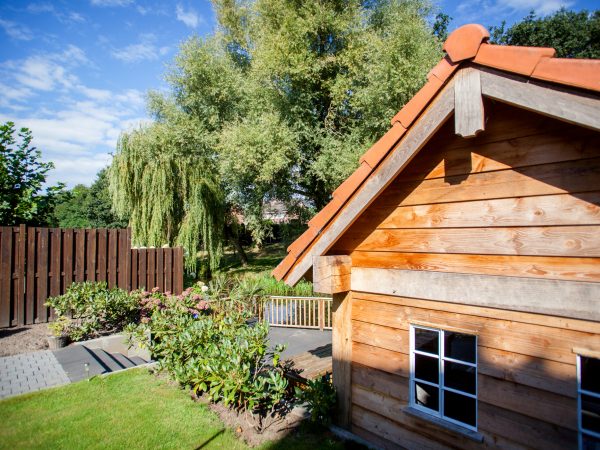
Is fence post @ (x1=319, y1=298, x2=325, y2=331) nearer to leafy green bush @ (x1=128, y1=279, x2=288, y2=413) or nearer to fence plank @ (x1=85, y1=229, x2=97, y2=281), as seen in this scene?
leafy green bush @ (x1=128, y1=279, x2=288, y2=413)

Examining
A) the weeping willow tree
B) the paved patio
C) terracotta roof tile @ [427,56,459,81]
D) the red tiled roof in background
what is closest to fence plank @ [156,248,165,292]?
the weeping willow tree

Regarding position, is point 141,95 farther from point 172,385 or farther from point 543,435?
point 543,435

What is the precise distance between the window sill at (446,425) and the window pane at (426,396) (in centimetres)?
19

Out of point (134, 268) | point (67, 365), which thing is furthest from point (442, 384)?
point (134, 268)

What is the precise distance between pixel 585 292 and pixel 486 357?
98 cm

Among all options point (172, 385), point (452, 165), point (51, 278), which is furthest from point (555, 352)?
point (51, 278)

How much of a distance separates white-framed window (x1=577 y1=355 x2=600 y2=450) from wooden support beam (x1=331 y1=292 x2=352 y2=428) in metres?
2.25

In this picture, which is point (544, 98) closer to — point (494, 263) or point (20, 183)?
point (494, 263)

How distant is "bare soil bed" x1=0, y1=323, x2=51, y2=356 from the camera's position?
26.5 ft

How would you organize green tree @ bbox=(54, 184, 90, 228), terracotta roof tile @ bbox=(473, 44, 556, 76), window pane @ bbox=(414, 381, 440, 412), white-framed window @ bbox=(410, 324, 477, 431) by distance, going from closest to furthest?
terracotta roof tile @ bbox=(473, 44, 556, 76) < white-framed window @ bbox=(410, 324, 477, 431) < window pane @ bbox=(414, 381, 440, 412) < green tree @ bbox=(54, 184, 90, 228)

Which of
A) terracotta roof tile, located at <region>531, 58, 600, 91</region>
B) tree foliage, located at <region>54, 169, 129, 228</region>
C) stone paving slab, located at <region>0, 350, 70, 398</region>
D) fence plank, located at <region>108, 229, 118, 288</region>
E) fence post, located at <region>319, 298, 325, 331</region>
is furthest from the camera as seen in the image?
tree foliage, located at <region>54, 169, 129, 228</region>

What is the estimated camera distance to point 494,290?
10.3 ft

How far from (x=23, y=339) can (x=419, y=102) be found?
10457 mm

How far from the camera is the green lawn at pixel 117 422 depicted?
453 centimetres
